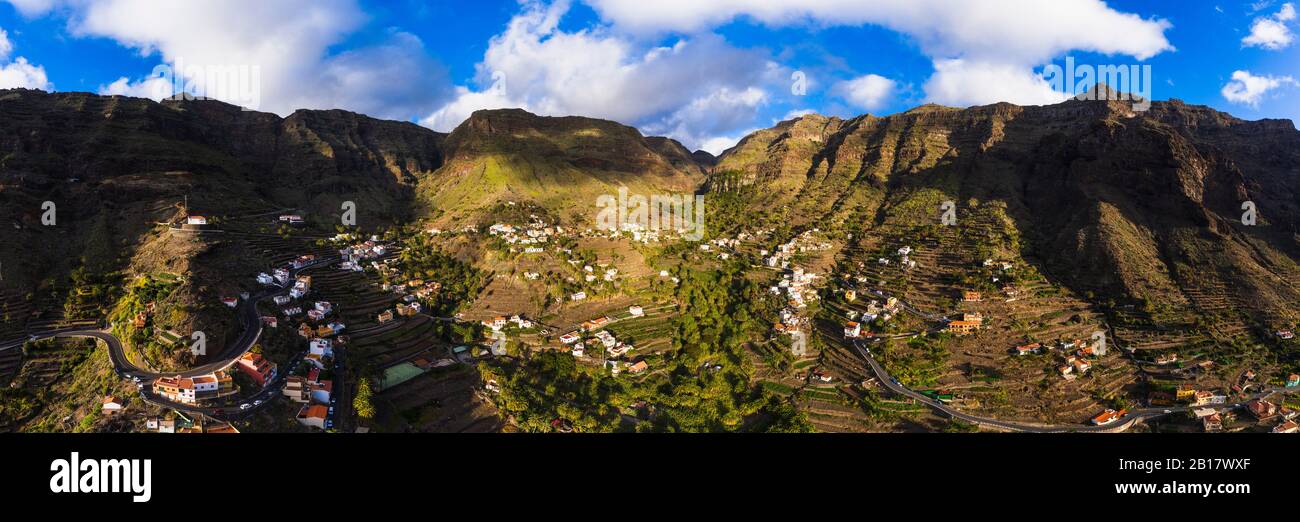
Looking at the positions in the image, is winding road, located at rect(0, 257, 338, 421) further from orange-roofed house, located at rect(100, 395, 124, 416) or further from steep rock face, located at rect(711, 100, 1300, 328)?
steep rock face, located at rect(711, 100, 1300, 328)

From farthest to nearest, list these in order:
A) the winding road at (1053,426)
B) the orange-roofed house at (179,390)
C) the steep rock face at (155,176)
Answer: the steep rock face at (155,176)
the winding road at (1053,426)
the orange-roofed house at (179,390)

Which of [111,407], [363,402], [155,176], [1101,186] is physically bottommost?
[363,402]

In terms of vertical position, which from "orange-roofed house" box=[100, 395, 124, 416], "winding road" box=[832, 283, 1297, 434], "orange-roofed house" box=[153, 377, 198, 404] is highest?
"orange-roofed house" box=[153, 377, 198, 404]

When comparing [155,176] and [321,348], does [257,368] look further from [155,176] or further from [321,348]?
[155,176]

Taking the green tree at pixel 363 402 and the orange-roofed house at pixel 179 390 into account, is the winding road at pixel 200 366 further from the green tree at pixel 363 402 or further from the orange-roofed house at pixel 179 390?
the green tree at pixel 363 402

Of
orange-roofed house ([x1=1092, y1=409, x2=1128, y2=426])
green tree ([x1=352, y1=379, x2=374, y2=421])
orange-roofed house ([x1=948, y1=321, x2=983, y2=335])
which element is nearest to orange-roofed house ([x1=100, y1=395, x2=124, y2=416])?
green tree ([x1=352, y1=379, x2=374, y2=421])

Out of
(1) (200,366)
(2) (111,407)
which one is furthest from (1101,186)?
(2) (111,407)

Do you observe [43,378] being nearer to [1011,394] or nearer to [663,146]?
[1011,394]

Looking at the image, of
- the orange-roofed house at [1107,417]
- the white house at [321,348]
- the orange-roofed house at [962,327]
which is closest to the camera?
the orange-roofed house at [1107,417]

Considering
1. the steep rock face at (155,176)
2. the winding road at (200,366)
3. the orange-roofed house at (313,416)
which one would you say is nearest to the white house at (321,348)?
the winding road at (200,366)
